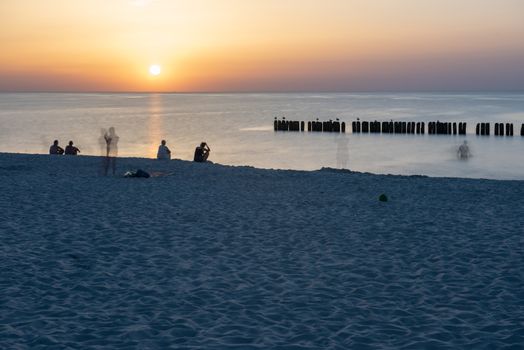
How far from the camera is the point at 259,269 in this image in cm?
880

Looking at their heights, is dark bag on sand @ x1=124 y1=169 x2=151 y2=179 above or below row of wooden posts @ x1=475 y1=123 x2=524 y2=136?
below

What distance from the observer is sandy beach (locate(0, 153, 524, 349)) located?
251 inches

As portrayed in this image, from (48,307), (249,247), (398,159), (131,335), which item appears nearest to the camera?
(131,335)

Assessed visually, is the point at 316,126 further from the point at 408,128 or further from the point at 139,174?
the point at 139,174

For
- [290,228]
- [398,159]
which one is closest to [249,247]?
[290,228]

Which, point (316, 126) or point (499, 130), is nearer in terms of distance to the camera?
point (499, 130)

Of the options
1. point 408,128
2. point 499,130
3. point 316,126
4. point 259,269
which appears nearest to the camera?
point 259,269

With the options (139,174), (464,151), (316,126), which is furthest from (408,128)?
(139,174)

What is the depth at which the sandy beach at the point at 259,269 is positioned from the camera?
636 cm

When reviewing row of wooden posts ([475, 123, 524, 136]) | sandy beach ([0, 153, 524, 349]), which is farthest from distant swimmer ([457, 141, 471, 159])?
sandy beach ([0, 153, 524, 349])

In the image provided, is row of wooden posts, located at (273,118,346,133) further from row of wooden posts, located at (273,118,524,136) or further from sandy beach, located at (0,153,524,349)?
sandy beach, located at (0,153,524,349)

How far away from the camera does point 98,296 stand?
24.8 feet

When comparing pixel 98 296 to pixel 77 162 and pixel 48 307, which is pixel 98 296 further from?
pixel 77 162

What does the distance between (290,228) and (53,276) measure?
16.4 feet
